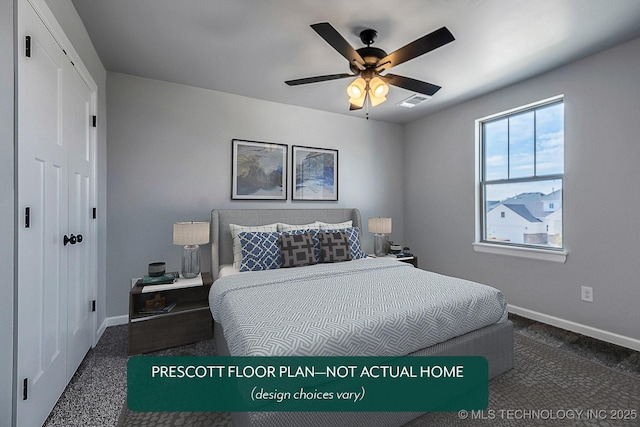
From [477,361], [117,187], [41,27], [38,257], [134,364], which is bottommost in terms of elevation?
[134,364]

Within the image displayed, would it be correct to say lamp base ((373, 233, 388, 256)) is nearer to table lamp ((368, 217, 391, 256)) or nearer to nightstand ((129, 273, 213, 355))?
table lamp ((368, 217, 391, 256))

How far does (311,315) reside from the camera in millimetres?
1529

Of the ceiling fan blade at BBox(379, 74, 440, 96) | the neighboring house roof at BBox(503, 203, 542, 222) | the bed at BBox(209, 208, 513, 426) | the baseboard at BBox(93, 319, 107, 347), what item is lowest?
the baseboard at BBox(93, 319, 107, 347)

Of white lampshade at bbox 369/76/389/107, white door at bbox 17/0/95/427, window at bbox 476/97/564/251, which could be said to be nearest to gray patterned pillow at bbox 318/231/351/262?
white lampshade at bbox 369/76/389/107

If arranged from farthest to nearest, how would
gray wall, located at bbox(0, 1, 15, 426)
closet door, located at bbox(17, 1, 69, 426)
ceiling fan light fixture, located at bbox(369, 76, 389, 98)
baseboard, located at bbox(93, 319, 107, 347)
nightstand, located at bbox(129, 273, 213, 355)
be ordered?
baseboard, located at bbox(93, 319, 107, 347) → nightstand, located at bbox(129, 273, 213, 355) → ceiling fan light fixture, located at bbox(369, 76, 389, 98) → closet door, located at bbox(17, 1, 69, 426) → gray wall, located at bbox(0, 1, 15, 426)

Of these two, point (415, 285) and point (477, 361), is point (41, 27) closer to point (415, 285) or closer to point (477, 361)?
point (415, 285)

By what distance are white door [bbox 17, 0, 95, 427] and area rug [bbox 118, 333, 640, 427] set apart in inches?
21.1

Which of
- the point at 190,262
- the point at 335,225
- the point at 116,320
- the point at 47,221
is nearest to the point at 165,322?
the point at 190,262

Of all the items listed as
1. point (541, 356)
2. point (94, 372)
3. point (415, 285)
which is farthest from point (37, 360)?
point (541, 356)

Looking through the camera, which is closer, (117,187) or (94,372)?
(94,372)

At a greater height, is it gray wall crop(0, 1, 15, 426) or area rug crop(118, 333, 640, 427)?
gray wall crop(0, 1, 15, 426)

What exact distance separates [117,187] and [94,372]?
67.1 inches

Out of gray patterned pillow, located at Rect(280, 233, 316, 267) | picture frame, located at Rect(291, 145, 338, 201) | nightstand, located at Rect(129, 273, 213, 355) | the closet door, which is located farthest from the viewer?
picture frame, located at Rect(291, 145, 338, 201)

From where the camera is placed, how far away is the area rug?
1591 mm
